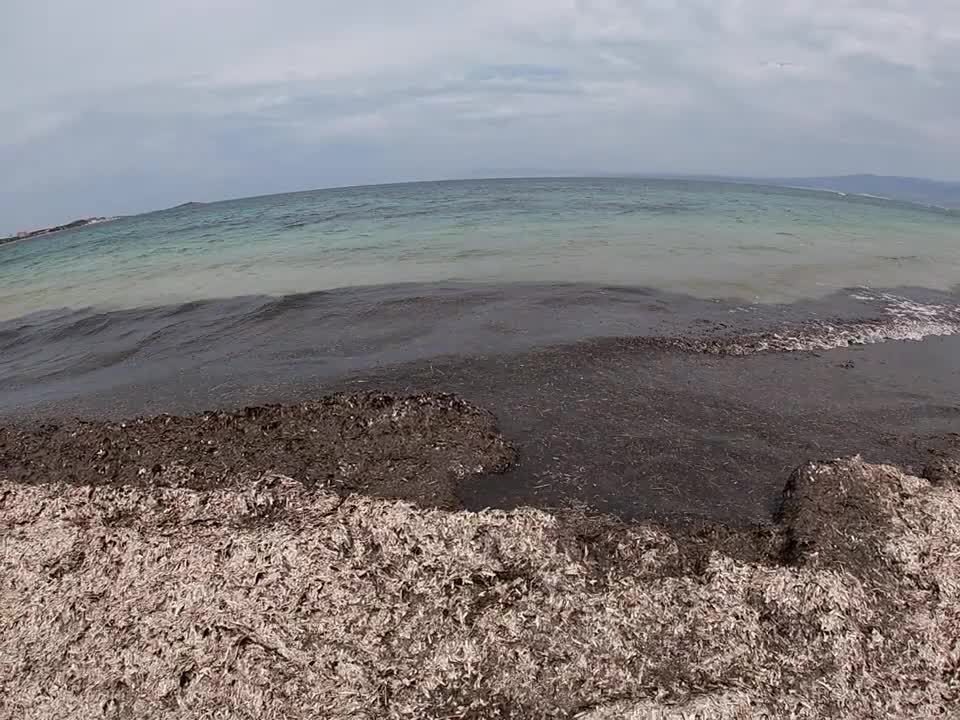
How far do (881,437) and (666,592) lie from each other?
369 centimetres

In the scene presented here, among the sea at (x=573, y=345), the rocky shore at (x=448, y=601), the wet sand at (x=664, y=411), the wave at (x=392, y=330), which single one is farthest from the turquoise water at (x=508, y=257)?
the rocky shore at (x=448, y=601)

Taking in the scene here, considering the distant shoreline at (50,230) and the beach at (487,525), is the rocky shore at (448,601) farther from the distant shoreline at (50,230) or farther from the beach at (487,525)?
the distant shoreline at (50,230)

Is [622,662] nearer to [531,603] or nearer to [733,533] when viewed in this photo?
[531,603]

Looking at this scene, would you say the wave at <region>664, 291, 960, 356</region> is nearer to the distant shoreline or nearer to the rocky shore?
the rocky shore

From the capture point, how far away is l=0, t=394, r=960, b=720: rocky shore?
318 cm

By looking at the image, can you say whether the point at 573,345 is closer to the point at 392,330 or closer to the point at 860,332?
the point at 392,330

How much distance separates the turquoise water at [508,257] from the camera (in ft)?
42.4

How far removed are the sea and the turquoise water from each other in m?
0.16

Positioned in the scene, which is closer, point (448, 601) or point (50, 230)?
point (448, 601)

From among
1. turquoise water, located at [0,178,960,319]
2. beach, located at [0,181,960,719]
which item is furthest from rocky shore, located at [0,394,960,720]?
turquoise water, located at [0,178,960,319]

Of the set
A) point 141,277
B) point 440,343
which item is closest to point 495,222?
point 141,277

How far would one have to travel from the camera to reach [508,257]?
51.0ft

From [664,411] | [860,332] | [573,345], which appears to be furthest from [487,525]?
[860,332]

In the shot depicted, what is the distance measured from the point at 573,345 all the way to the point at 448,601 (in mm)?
5106
